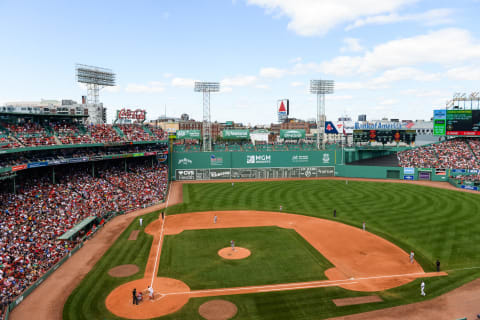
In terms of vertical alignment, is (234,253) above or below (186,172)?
below

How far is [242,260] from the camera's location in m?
24.4

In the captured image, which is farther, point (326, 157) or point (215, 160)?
point (326, 157)

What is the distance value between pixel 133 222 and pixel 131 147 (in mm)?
20003

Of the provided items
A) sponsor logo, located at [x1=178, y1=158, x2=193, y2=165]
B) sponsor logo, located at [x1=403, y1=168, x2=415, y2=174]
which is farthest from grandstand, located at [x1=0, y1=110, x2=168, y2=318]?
sponsor logo, located at [x1=403, y1=168, x2=415, y2=174]

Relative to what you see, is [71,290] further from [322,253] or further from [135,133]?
[135,133]

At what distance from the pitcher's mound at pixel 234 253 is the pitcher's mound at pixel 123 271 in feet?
21.2

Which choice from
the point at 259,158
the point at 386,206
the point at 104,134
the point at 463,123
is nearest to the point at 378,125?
the point at 463,123

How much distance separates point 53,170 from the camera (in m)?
36.1

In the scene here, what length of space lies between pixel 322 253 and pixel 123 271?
1496 centimetres

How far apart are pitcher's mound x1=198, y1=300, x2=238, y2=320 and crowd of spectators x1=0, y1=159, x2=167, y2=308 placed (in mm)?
10904

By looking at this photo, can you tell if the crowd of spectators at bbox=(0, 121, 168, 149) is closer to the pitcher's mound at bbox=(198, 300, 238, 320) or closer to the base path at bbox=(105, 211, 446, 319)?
the base path at bbox=(105, 211, 446, 319)

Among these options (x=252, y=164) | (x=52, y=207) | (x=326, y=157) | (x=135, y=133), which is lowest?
(x=52, y=207)

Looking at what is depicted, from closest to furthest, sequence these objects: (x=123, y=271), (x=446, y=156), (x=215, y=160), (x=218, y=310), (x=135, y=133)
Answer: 1. (x=218, y=310)
2. (x=123, y=271)
3. (x=135, y=133)
4. (x=446, y=156)
5. (x=215, y=160)

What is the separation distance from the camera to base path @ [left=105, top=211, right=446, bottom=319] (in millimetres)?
18953
